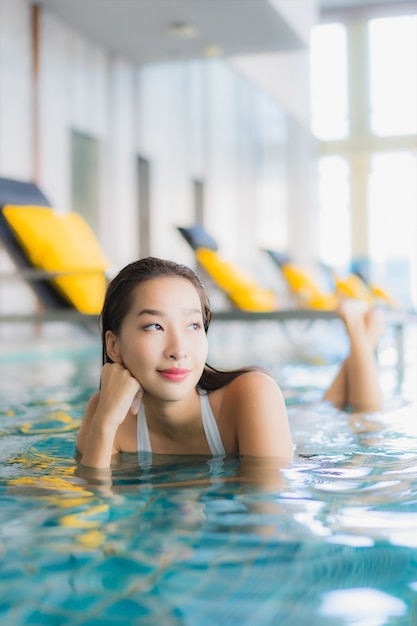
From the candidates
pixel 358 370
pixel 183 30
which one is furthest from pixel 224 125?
pixel 358 370

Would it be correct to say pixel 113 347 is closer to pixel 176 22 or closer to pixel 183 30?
pixel 176 22

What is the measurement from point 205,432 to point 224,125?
461 inches

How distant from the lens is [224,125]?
1320 cm

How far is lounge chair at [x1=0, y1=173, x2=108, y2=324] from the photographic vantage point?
16.3 feet

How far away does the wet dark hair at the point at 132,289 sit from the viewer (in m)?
1.82

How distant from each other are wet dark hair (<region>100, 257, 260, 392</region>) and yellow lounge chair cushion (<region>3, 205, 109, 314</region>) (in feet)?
9.54

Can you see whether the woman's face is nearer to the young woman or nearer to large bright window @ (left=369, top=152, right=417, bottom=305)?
the young woman

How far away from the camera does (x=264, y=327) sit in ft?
42.2

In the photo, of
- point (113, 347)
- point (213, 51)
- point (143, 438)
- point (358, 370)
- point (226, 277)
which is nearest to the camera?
point (113, 347)

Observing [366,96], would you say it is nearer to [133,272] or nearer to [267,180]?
[267,180]

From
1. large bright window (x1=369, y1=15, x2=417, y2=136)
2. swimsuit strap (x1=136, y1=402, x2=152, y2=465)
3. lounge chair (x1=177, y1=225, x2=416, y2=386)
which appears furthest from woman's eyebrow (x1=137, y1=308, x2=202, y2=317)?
large bright window (x1=369, y1=15, x2=417, y2=136)

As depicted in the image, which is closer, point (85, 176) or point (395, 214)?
point (85, 176)

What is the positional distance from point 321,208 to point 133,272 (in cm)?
1512

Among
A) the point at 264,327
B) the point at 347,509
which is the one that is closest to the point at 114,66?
the point at 264,327
